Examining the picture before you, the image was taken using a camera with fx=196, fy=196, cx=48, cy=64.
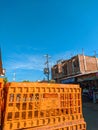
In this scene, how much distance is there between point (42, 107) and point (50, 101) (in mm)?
406

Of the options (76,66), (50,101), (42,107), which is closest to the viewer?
(42,107)

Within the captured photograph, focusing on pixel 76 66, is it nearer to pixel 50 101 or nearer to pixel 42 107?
pixel 50 101

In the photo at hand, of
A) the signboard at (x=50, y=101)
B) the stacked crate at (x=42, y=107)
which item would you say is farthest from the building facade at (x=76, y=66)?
the signboard at (x=50, y=101)

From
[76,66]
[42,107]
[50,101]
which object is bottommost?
[42,107]

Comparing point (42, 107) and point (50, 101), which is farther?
point (50, 101)

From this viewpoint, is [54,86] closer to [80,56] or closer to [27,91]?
[27,91]

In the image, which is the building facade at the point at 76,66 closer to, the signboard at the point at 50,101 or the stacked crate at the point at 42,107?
the stacked crate at the point at 42,107

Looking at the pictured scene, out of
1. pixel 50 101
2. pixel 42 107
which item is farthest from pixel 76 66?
pixel 42 107

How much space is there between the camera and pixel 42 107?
6.68 meters

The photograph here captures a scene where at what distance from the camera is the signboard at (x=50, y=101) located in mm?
6750

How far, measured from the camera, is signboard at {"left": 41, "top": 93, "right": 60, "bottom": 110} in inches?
266

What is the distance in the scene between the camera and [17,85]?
6141 millimetres

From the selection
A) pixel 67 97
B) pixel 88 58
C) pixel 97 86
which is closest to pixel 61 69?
pixel 88 58

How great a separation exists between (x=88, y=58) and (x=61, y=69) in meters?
7.72
